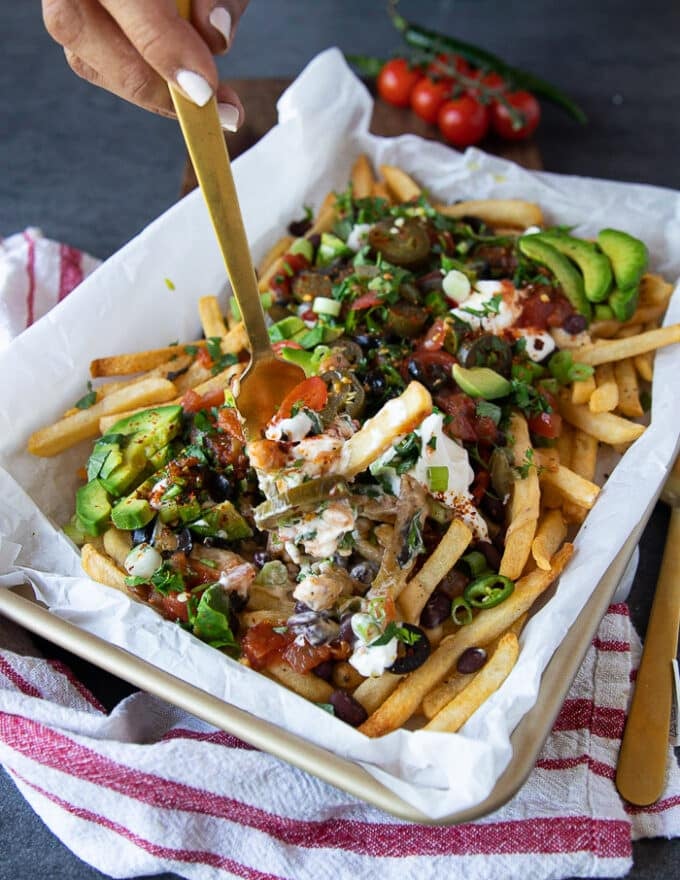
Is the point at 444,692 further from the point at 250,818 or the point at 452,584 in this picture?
the point at 250,818

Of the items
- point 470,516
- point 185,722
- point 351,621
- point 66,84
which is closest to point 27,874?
point 185,722

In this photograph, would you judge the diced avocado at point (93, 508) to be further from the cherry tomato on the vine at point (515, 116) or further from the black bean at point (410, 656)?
the cherry tomato on the vine at point (515, 116)

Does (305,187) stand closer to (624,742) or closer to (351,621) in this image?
(351,621)

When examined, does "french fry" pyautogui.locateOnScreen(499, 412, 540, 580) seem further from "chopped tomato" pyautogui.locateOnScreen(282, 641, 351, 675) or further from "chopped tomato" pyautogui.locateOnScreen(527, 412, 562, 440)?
"chopped tomato" pyautogui.locateOnScreen(282, 641, 351, 675)

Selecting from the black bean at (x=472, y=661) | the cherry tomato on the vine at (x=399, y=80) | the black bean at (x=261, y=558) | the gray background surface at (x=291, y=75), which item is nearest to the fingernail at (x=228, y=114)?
the black bean at (x=261, y=558)

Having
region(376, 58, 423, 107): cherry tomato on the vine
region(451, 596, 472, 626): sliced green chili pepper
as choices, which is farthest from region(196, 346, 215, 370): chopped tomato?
region(376, 58, 423, 107): cherry tomato on the vine

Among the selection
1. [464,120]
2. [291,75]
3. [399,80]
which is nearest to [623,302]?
[464,120]
